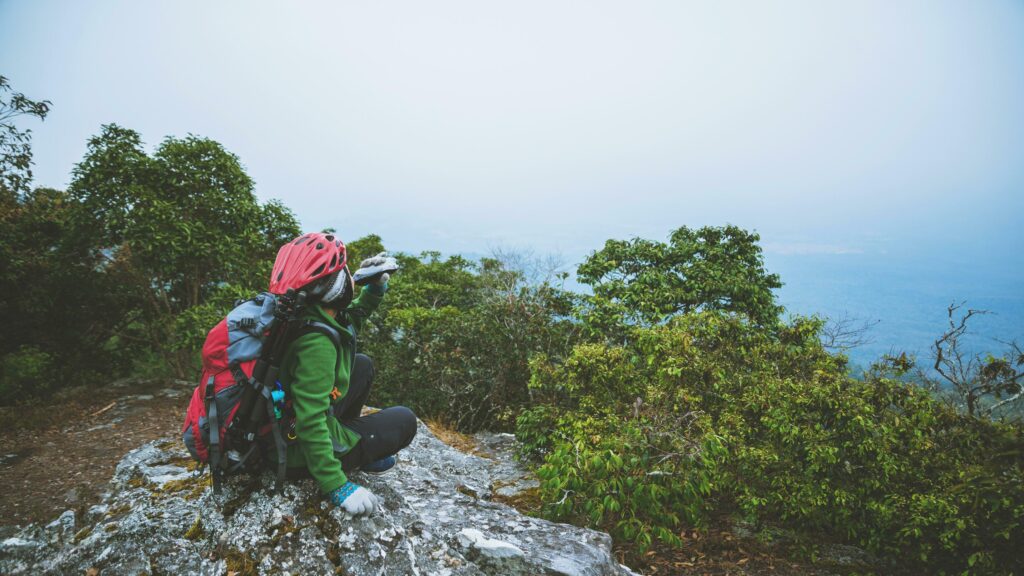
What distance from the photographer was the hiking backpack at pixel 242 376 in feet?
8.08

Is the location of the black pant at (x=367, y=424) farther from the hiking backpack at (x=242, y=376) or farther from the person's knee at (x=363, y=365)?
the hiking backpack at (x=242, y=376)

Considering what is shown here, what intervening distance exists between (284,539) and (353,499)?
1.76 feet

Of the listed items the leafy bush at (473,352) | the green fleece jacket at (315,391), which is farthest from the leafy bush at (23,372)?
the green fleece jacket at (315,391)

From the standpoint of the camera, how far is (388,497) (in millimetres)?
3213

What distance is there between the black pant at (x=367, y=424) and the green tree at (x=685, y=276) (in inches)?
257

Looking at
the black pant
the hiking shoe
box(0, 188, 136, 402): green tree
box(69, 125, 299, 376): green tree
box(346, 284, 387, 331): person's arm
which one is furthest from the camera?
box(0, 188, 136, 402): green tree

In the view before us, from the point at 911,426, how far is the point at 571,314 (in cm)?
640

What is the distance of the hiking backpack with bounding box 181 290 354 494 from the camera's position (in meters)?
2.46

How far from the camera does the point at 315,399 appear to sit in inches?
98.2

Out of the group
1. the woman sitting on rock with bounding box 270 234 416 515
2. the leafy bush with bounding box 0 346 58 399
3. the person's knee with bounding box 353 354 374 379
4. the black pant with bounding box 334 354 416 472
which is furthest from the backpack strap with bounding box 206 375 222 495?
the leafy bush with bounding box 0 346 58 399

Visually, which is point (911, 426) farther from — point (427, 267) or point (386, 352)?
point (427, 267)

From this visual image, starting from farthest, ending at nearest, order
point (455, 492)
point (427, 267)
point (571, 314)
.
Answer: point (427, 267)
point (571, 314)
point (455, 492)

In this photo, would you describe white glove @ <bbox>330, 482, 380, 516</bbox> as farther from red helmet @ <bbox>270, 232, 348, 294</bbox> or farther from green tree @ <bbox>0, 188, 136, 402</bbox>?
green tree @ <bbox>0, 188, 136, 402</bbox>

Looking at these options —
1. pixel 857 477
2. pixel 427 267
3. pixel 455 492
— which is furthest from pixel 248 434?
pixel 427 267
